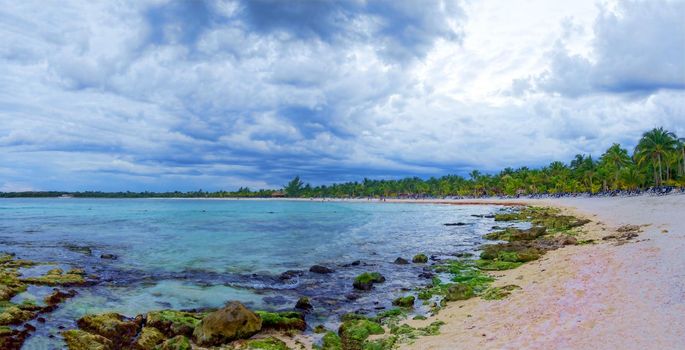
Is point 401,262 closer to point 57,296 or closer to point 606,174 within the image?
point 57,296

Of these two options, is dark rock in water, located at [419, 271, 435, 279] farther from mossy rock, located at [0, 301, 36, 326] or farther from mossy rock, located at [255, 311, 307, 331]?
mossy rock, located at [0, 301, 36, 326]

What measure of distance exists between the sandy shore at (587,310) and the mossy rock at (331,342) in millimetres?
2281

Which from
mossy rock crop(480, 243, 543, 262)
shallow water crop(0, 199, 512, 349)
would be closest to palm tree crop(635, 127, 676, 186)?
shallow water crop(0, 199, 512, 349)

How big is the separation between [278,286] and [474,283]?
403 inches

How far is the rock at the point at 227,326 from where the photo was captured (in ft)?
41.0

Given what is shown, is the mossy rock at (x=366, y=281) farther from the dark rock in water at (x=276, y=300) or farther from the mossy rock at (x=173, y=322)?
the mossy rock at (x=173, y=322)

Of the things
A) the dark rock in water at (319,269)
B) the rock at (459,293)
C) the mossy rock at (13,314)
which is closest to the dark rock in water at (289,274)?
the dark rock in water at (319,269)

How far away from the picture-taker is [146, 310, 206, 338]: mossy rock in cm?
1341

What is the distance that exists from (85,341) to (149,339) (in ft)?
6.34

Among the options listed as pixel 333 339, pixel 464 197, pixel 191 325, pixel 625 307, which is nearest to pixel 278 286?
pixel 191 325

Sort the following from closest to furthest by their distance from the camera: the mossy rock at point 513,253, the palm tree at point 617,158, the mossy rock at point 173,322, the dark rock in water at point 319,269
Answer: the mossy rock at point 173,322
the mossy rock at point 513,253
the dark rock in water at point 319,269
the palm tree at point 617,158

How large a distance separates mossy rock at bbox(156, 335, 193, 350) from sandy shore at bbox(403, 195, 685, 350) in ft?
21.6

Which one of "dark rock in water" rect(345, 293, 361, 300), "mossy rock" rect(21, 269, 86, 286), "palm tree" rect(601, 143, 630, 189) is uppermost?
"palm tree" rect(601, 143, 630, 189)

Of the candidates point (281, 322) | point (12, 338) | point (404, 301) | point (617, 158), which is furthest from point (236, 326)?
point (617, 158)
